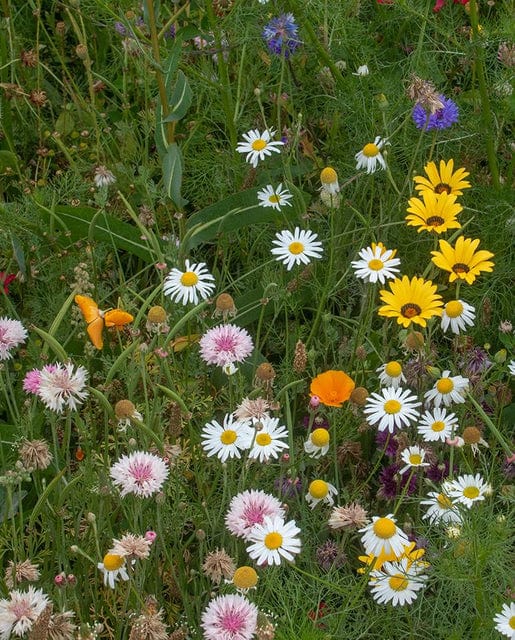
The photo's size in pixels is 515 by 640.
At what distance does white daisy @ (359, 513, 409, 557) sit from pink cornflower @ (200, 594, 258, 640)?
0.19m

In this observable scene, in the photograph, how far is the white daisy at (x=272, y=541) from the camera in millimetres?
1256

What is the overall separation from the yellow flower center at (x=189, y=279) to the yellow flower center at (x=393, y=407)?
1.21 feet

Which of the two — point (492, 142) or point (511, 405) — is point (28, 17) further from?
point (511, 405)

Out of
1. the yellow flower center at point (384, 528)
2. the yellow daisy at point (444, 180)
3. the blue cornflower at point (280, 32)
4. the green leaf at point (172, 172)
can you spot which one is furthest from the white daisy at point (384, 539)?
the blue cornflower at point (280, 32)

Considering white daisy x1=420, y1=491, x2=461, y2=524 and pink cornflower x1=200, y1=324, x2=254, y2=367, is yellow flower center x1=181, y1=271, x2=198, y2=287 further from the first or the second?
white daisy x1=420, y1=491, x2=461, y2=524

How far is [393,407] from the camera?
1526 mm

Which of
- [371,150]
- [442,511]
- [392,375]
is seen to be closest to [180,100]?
[371,150]

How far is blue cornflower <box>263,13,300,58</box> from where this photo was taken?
212 cm

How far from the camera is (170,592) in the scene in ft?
4.87

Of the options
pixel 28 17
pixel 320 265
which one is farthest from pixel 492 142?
pixel 28 17

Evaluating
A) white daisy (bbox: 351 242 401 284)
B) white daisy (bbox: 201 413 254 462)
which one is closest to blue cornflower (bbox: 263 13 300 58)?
white daisy (bbox: 351 242 401 284)

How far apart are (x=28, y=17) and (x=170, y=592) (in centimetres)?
174

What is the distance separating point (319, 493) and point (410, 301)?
0.35 meters

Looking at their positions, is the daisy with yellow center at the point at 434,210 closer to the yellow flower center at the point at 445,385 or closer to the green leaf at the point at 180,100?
the yellow flower center at the point at 445,385
